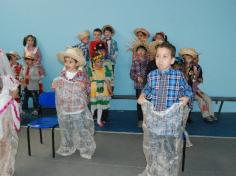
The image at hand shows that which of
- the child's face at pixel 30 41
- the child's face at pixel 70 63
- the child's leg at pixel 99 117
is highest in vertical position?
the child's face at pixel 30 41

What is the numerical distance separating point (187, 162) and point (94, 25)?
3.53m

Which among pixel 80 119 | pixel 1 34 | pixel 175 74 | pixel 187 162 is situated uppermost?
pixel 1 34

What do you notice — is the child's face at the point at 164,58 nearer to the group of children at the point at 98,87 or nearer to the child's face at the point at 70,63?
the group of children at the point at 98,87

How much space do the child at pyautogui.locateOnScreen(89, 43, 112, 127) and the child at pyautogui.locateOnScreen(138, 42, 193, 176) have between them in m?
1.90

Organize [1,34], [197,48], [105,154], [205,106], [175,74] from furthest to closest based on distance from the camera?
[1,34] → [197,48] → [205,106] → [105,154] → [175,74]

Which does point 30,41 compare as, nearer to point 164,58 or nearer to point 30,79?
point 30,79

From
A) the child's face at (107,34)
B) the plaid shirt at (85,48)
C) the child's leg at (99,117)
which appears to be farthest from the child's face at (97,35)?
the child's leg at (99,117)

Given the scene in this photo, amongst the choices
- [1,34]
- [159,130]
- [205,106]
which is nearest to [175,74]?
[159,130]

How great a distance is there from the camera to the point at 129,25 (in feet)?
20.3

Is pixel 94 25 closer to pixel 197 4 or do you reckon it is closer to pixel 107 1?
pixel 107 1

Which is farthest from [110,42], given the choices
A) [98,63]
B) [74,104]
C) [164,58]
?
[164,58]

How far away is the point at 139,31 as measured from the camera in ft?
19.2

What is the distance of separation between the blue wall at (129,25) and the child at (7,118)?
336 centimetres

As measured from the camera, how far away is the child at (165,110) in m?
2.97
